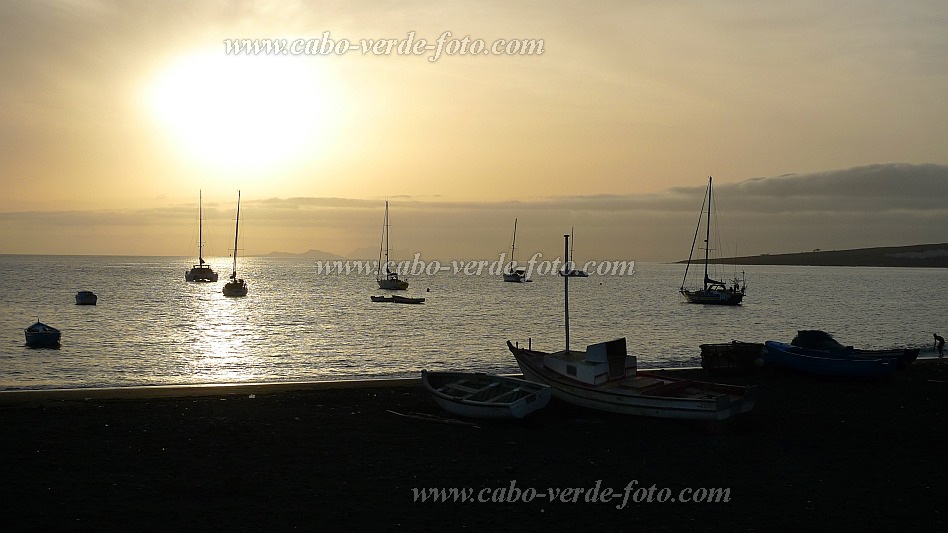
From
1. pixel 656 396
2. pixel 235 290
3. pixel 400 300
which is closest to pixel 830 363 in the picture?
pixel 656 396

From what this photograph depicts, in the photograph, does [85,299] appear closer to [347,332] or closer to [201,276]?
[347,332]

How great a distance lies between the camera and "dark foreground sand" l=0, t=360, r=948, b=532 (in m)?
12.9

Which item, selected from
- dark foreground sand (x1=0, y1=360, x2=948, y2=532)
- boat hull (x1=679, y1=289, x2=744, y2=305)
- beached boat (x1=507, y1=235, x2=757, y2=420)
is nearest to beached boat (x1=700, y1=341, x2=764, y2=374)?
dark foreground sand (x1=0, y1=360, x2=948, y2=532)

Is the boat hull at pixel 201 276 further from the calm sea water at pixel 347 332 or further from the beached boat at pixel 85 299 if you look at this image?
the beached boat at pixel 85 299

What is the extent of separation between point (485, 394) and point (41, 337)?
34995 millimetres

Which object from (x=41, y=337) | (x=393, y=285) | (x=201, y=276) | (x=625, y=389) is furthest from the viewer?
(x=201, y=276)

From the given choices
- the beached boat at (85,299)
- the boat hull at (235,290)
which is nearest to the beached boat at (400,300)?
the boat hull at (235,290)

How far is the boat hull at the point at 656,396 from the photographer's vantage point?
19.7 m

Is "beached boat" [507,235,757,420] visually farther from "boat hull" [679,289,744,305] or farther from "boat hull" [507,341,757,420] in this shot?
"boat hull" [679,289,744,305]

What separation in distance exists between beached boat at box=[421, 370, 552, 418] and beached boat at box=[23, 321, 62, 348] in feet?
107

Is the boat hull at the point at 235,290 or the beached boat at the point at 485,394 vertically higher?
the beached boat at the point at 485,394

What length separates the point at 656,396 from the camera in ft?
67.4

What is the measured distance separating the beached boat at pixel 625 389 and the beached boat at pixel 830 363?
818 centimetres

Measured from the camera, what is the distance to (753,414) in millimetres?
21859
